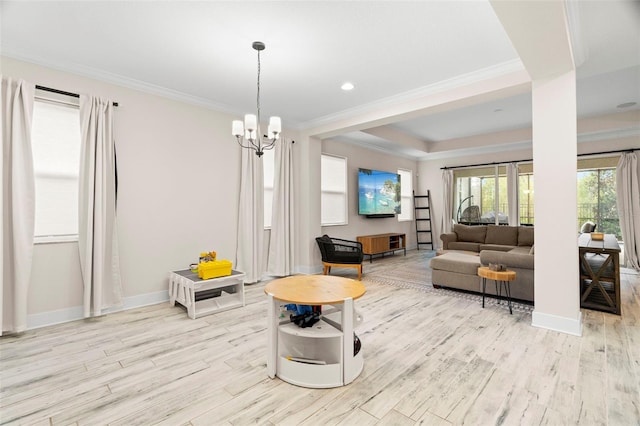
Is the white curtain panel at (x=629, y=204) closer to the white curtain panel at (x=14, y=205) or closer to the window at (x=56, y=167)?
the window at (x=56, y=167)

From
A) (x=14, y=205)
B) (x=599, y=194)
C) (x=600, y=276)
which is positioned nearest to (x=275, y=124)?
(x=14, y=205)

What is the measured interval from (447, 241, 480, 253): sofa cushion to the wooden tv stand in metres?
1.19

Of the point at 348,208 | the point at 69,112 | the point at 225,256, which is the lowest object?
the point at 225,256

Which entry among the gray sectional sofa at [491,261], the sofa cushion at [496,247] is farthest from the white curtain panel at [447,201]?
the sofa cushion at [496,247]

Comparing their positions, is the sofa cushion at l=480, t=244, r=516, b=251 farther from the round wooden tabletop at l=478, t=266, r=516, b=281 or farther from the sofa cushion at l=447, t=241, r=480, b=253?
the round wooden tabletop at l=478, t=266, r=516, b=281

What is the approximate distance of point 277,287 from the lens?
7.62 feet

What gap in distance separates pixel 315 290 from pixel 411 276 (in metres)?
3.48

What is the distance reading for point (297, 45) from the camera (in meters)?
2.83

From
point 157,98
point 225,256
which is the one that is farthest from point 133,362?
point 157,98

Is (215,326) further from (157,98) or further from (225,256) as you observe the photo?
(157,98)

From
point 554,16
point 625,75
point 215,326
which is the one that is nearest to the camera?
point 554,16

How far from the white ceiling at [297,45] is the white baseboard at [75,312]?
2602mm

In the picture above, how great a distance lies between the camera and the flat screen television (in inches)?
271

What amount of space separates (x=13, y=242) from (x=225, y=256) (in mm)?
2270
